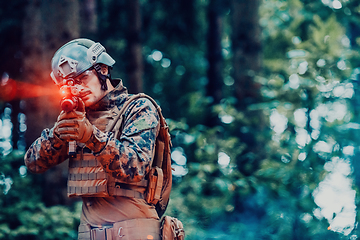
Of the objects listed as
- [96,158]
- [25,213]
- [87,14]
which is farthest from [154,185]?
[87,14]

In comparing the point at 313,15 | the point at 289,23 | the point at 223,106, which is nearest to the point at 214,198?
the point at 223,106

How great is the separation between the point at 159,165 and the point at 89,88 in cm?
73

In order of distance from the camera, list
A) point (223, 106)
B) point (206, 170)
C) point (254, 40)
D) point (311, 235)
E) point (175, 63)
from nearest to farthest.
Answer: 1. point (311, 235)
2. point (206, 170)
3. point (223, 106)
4. point (254, 40)
5. point (175, 63)

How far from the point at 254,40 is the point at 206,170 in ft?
11.1

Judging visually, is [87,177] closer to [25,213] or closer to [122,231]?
[122,231]

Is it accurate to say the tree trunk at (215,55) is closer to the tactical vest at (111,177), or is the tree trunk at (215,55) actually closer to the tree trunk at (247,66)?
the tree trunk at (247,66)

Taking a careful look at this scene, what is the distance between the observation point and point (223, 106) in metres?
8.95

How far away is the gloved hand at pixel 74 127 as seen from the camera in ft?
8.26

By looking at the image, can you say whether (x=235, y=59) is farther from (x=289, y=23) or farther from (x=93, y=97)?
(x=93, y=97)

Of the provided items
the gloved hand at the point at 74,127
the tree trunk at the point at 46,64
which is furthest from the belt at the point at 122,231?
the tree trunk at the point at 46,64

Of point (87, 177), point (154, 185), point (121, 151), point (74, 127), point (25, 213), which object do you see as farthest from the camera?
point (25, 213)

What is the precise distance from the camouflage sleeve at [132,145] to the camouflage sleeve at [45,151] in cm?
46

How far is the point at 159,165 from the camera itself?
325 cm

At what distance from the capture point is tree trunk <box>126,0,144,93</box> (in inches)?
375
